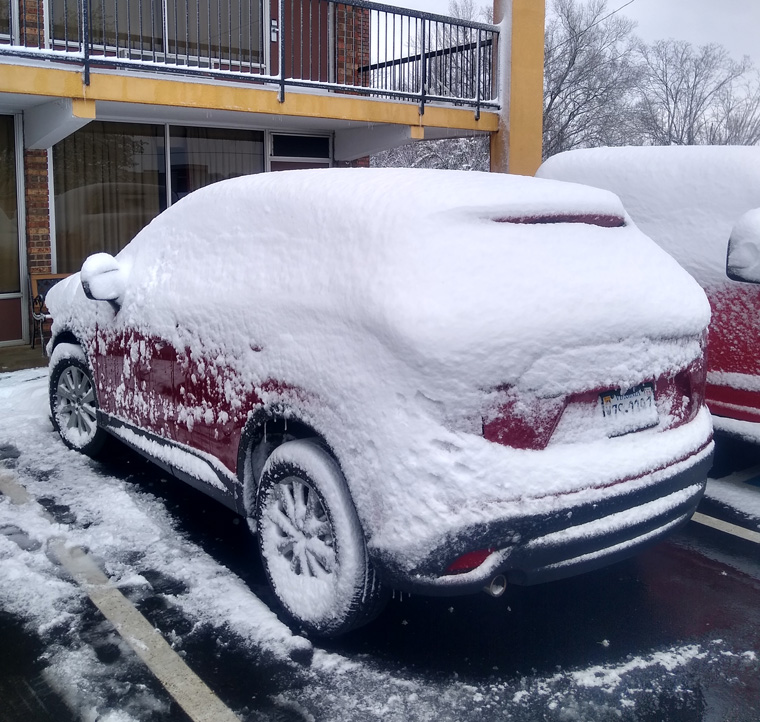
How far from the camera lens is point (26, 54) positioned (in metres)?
7.92

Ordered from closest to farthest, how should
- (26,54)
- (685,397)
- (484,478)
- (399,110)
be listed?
1. (484,478)
2. (685,397)
3. (26,54)
4. (399,110)

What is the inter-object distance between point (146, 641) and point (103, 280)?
2.19 m

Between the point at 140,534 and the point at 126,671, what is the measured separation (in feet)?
4.24

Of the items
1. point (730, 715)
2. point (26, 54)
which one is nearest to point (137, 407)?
point (730, 715)

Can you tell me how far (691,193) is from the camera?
5281 millimetres

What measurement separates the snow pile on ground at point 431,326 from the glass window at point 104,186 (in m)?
7.09

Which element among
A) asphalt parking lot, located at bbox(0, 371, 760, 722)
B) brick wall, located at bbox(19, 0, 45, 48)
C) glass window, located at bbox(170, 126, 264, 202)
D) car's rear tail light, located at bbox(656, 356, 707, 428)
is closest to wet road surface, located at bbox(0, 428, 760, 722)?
asphalt parking lot, located at bbox(0, 371, 760, 722)

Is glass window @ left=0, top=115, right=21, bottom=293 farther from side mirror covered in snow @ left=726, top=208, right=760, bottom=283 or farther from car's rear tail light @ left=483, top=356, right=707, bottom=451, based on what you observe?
car's rear tail light @ left=483, top=356, right=707, bottom=451

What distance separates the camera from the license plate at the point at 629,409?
→ 3158mm

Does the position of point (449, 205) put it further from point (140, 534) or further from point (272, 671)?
point (140, 534)

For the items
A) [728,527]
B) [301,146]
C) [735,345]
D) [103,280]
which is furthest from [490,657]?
[301,146]

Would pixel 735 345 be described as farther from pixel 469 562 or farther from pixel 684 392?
pixel 469 562

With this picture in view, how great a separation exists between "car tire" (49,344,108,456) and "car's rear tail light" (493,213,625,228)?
9.97 ft

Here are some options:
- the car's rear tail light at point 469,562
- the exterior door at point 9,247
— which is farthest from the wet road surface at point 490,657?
the exterior door at point 9,247
